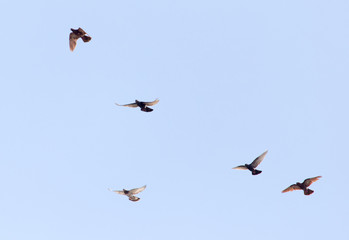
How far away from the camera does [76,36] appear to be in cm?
3509

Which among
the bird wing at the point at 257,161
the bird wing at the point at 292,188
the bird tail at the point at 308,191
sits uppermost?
the bird wing at the point at 257,161

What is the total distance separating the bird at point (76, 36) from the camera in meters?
34.4

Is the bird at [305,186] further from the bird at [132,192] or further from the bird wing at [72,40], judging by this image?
the bird wing at [72,40]

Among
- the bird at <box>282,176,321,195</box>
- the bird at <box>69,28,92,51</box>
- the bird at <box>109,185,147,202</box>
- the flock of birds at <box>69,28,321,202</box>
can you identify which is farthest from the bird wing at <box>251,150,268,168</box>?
the bird at <box>69,28,92,51</box>

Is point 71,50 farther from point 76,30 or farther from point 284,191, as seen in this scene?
point 284,191

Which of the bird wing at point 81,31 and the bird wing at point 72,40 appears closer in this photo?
the bird wing at point 81,31

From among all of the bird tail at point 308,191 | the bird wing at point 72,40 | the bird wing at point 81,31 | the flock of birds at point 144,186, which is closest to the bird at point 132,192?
the flock of birds at point 144,186

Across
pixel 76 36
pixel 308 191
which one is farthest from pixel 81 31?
pixel 308 191

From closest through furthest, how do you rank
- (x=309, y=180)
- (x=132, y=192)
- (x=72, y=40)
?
(x=309, y=180) → (x=132, y=192) → (x=72, y=40)

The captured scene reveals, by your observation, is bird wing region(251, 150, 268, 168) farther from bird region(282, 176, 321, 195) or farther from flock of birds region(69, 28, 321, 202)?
bird region(282, 176, 321, 195)

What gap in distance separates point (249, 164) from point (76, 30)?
43.8ft

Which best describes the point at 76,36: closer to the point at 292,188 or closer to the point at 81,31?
the point at 81,31

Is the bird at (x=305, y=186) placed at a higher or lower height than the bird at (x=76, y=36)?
lower

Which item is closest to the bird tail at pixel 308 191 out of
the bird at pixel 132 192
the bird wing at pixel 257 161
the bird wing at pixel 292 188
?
the bird wing at pixel 292 188
